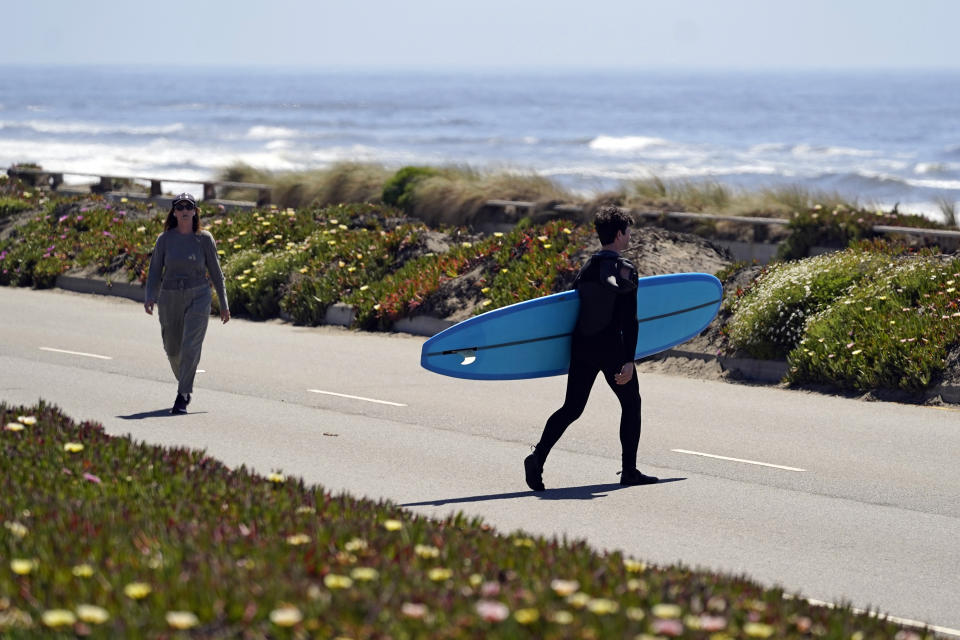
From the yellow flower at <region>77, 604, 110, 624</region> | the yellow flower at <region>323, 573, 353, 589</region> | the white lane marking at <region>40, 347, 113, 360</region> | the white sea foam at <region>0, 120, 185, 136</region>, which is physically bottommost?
the white lane marking at <region>40, 347, 113, 360</region>

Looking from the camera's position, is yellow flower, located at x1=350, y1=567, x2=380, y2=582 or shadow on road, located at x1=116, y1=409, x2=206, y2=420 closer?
yellow flower, located at x1=350, y1=567, x2=380, y2=582

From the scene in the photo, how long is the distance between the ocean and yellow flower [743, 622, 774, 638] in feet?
70.1

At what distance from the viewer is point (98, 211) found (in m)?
24.8

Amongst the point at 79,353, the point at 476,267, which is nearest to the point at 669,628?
the point at 79,353

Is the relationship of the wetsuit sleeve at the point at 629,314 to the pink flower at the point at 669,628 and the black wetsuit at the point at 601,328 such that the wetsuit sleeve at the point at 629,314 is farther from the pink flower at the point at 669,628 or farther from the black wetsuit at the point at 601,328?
the pink flower at the point at 669,628

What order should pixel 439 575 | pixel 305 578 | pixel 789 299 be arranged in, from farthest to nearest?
pixel 789 299 → pixel 439 575 → pixel 305 578

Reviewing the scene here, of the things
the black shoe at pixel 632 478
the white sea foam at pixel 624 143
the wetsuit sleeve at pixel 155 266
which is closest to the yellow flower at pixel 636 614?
the black shoe at pixel 632 478

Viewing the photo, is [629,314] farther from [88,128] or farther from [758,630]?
[88,128]

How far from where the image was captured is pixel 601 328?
825 centimetres

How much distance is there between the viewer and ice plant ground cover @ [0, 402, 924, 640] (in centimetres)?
378

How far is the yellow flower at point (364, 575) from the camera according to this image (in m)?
4.19

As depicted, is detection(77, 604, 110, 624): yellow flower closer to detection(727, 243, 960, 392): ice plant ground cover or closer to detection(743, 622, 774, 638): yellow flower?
detection(743, 622, 774, 638): yellow flower

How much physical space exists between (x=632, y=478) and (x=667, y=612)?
4769 millimetres

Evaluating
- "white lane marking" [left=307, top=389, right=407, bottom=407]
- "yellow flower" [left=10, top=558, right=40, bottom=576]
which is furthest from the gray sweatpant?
"yellow flower" [left=10, top=558, right=40, bottom=576]
